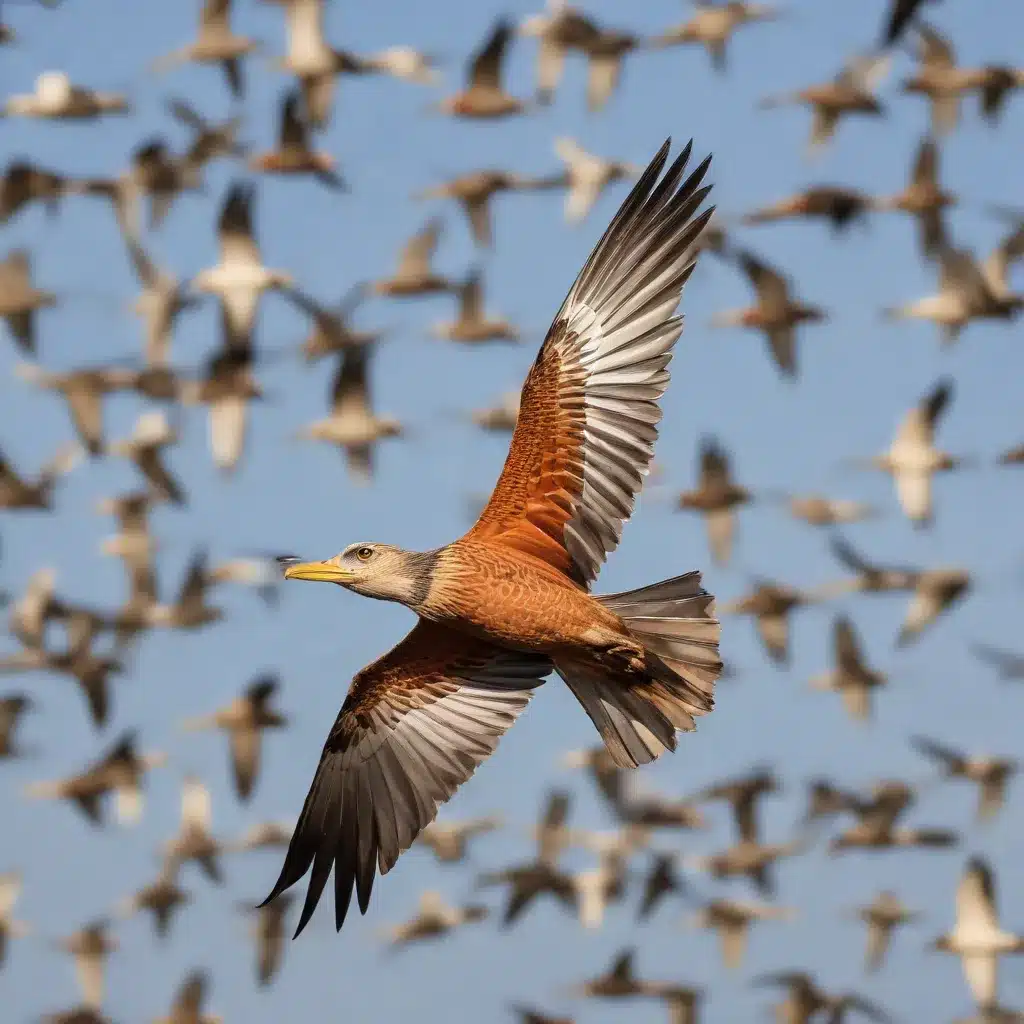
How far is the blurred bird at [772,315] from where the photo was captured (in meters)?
23.9

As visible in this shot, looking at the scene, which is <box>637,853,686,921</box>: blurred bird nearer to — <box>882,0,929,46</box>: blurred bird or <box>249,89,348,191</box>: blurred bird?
<box>249,89,348,191</box>: blurred bird

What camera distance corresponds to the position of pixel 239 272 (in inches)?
945

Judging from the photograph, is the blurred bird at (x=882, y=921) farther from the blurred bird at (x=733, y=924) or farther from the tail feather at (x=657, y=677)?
the tail feather at (x=657, y=677)

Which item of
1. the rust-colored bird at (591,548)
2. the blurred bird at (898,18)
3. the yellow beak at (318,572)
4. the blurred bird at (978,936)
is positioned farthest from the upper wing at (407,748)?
the blurred bird at (978,936)

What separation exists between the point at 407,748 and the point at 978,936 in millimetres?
13073

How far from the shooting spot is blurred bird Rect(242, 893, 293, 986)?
2569cm

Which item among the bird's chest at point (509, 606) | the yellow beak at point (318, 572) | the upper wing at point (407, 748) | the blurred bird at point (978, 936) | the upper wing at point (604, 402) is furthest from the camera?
the blurred bird at point (978, 936)

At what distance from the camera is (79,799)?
990 inches

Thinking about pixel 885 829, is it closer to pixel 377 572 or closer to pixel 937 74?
pixel 937 74

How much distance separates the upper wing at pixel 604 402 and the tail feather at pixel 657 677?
0.44 m

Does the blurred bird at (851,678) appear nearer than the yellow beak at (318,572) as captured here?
No

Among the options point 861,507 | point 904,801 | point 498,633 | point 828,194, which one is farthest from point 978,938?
point 498,633

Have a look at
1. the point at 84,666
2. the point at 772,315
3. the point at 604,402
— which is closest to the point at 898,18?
the point at 604,402

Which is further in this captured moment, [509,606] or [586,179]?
[586,179]
